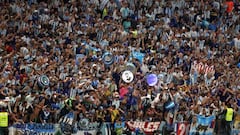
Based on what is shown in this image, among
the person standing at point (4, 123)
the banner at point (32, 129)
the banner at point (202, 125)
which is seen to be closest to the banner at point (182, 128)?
the banner at point (202, 125)

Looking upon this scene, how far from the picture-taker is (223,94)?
951 inches

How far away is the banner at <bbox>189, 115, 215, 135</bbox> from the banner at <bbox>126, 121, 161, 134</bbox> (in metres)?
1.18

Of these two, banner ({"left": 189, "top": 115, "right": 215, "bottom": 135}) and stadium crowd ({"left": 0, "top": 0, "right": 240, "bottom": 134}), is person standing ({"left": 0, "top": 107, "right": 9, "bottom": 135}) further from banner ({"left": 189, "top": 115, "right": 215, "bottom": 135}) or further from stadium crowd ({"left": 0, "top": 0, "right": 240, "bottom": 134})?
banner ({"left": 189, "top": 115, "right": 215, "bottom": 135})

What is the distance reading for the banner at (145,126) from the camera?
22000mm

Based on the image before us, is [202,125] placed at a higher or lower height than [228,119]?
lower

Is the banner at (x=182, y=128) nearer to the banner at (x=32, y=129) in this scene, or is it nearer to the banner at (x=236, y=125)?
the banner at (x=236, y=125)

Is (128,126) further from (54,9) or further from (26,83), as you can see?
(54,9)

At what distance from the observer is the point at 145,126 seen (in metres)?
22.2

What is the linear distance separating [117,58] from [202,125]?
4.54 m

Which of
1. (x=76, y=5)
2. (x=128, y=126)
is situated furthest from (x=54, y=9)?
(x=128, y=126)

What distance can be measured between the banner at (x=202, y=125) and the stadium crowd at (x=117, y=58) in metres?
0.19

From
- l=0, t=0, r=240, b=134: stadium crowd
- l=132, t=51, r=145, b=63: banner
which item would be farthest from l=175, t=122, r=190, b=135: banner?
l=132, t=51, r=145, b=63: banner

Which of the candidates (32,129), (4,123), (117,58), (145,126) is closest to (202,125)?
(145,126)

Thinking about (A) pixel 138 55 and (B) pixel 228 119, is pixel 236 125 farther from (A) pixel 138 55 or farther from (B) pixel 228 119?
(A) pixel 138 55
